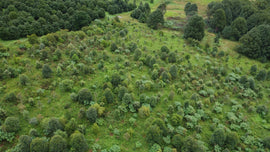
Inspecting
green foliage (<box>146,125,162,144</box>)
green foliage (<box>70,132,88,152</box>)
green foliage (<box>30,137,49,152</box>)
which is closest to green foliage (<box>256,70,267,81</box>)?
green foliage (<box>146,125,162,144</box>)

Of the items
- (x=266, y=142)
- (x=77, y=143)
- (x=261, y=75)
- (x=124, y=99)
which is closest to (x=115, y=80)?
(x=124, y=99)

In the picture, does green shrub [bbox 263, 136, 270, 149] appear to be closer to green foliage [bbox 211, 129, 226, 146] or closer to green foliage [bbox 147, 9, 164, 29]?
green foliage [bbox 211, 129, 226, 146]

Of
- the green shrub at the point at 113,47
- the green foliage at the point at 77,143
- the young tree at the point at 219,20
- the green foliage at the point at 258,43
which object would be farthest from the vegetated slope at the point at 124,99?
the young tree at the point at 219,20

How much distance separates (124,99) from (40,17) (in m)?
37.3

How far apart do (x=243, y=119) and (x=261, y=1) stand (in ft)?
207

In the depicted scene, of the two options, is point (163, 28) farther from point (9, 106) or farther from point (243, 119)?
point (9, 106)

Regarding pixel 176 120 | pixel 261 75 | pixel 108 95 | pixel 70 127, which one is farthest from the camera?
pixel 261 75

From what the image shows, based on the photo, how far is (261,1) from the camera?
63781 mm

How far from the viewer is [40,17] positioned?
4372cm

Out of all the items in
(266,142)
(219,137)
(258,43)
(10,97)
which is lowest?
(266,142)

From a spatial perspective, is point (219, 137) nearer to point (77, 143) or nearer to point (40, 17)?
point (77, 143)

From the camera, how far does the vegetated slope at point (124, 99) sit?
20.2 meters

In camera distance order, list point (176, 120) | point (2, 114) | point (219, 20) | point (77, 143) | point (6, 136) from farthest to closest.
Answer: point (219, 20) < point (176, 120) < point (2, 114) < point (6, 136) < point (77, 143)

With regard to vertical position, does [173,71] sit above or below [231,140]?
above
